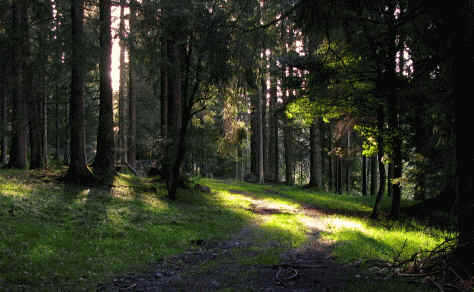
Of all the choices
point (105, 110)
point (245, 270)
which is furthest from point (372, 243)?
point (105, 110)

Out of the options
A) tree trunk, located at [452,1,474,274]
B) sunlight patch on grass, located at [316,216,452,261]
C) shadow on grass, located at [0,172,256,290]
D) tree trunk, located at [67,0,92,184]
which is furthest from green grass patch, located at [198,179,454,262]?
tree trunk, located at [67,0,92,184]

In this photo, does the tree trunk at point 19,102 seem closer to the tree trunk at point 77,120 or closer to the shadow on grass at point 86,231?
the tree trunk at point 77,120

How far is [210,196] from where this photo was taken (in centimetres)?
1847

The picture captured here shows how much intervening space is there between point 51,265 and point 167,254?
253 centimetres

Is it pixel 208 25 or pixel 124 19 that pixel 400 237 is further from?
pixel 124 19

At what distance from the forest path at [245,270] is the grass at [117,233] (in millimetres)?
141

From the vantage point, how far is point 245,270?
6.00m

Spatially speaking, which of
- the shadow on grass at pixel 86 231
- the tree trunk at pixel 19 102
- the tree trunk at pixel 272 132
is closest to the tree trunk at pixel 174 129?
the shadow on grass at pixel 86 231

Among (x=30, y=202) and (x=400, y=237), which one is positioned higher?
(x=30, y=202)

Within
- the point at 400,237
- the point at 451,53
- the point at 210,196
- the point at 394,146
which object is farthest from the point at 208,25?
the point at 210,196

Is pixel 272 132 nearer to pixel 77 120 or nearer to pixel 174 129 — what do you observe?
pixel 174 129

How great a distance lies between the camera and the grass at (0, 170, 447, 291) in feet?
19.1

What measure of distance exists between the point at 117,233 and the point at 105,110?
8378 millimetres

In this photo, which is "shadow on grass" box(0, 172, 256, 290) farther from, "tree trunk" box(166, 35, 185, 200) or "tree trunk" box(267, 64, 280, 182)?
"tree trunk" box(267, 64, 280, 182)
